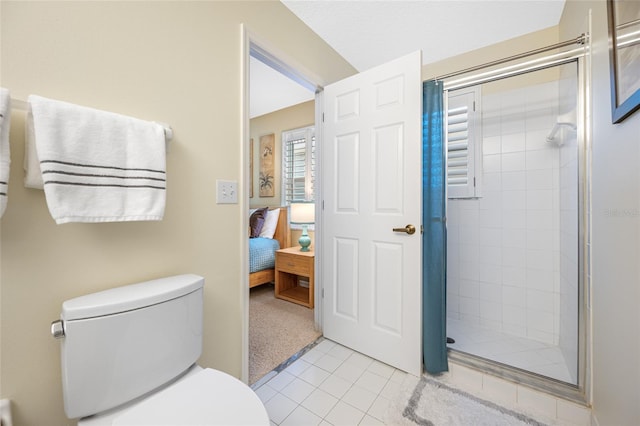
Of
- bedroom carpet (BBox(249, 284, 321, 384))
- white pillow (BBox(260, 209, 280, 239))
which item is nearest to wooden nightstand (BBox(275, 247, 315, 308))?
bedroom carpet (BBox(249, 284, 321, 384))

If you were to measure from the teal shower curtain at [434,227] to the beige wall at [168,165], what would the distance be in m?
1.09

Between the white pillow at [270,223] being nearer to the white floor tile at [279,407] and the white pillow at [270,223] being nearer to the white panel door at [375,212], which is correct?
the white panel door at [375,212]

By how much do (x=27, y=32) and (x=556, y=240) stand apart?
9.73 feet

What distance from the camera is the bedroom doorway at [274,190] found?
4.70 feet

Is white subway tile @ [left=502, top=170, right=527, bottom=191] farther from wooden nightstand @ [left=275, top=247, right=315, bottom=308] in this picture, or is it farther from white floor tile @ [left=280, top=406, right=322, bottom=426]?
white floor tile @ [left=280, top=406, right=322, bottom=426]

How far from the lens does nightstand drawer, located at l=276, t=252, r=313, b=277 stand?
2.63 m

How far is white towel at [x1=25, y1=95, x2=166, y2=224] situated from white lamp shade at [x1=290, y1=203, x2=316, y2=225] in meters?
1.69

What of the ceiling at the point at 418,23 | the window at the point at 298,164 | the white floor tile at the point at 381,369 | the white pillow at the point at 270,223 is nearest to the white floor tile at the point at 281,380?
the white floor tile at the point at 381,369

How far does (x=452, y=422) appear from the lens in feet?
4.06

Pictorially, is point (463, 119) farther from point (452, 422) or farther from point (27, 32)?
point (27, 32)

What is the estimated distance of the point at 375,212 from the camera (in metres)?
1.74

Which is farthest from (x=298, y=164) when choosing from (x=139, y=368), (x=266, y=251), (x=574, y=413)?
(x=574, y=413)

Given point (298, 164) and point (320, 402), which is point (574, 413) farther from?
point (298, 164)

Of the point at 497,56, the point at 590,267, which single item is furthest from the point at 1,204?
the point at 497,56
